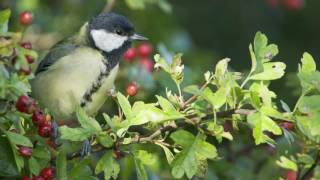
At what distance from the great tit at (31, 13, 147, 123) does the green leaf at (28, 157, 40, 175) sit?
28.4 inches

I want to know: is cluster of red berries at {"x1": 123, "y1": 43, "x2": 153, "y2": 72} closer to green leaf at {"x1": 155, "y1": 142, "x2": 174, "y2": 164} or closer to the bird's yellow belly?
the bird's yellow belly

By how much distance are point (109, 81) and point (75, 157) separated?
72cm

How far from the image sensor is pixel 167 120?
178cm

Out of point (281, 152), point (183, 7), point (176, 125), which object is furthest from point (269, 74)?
point (183, 7)

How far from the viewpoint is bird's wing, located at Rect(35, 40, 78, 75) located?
280 centimetres

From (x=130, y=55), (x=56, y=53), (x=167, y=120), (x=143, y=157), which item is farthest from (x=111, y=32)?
(x=167, y=120)

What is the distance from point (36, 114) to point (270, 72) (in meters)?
0.60

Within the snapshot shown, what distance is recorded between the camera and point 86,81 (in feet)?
8.73

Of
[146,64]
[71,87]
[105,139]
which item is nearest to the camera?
[105,139]

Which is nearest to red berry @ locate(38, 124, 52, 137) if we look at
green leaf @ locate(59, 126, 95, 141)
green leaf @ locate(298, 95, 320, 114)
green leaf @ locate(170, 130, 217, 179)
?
green leaf @ locate(59, 126, 95, 141)

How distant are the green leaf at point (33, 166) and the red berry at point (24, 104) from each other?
137mm

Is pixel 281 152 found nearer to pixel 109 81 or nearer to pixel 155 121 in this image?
pixel 109 81

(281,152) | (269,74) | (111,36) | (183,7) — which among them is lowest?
(183,7)

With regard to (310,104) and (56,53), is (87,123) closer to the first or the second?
(310,104)
